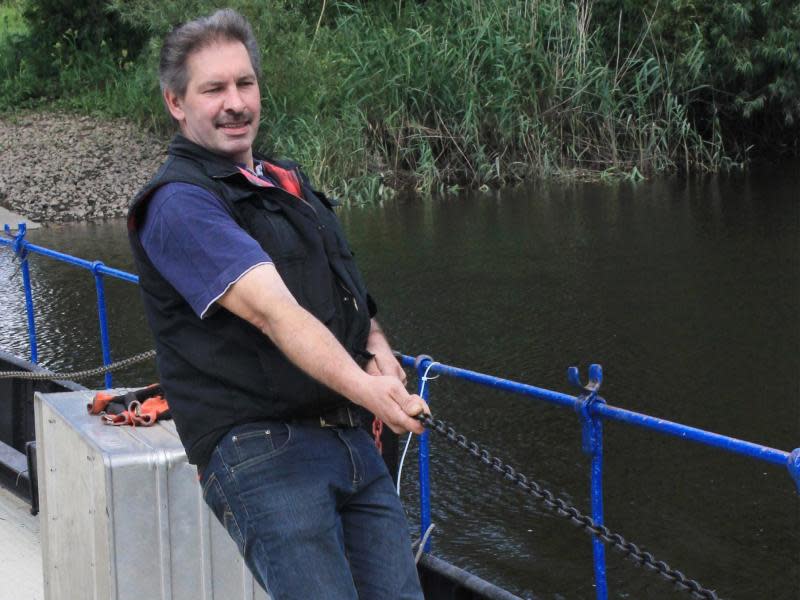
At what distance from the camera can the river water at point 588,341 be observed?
634 centimetres

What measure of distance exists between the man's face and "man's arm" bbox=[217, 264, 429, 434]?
37 cm

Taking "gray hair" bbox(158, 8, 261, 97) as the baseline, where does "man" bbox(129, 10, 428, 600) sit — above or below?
below

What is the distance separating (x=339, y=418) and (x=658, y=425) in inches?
27.6

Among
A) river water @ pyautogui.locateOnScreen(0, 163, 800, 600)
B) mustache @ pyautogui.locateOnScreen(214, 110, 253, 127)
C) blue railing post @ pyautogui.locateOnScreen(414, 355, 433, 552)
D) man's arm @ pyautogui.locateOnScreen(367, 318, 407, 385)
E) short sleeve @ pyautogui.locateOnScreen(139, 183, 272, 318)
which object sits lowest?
river water @ pyautogui.locateOnScreen(0, 163, 800, 600)

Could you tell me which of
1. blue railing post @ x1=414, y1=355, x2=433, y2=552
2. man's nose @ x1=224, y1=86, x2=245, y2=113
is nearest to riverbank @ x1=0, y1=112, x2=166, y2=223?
blue railing post @ x1=414, y1=355, x2=433, y2=552

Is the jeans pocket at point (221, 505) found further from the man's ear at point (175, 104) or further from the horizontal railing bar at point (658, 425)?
the horizontal railing bar at point (658, 425)

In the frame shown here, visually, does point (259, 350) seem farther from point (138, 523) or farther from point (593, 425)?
point (593, 425)

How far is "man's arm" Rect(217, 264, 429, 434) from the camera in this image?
2105mm

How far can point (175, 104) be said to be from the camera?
8.04 ft

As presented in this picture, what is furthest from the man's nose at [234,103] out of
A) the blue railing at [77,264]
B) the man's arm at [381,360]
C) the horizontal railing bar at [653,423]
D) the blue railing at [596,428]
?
the blue railing at [77,264]

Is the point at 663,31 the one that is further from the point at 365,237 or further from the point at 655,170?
the point at 365,237

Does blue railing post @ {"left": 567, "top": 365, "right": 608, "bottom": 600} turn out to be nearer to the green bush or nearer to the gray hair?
the gray hair

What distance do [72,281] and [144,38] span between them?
1320 centimetres

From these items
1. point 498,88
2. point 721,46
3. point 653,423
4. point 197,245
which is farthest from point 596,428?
point 721,46
